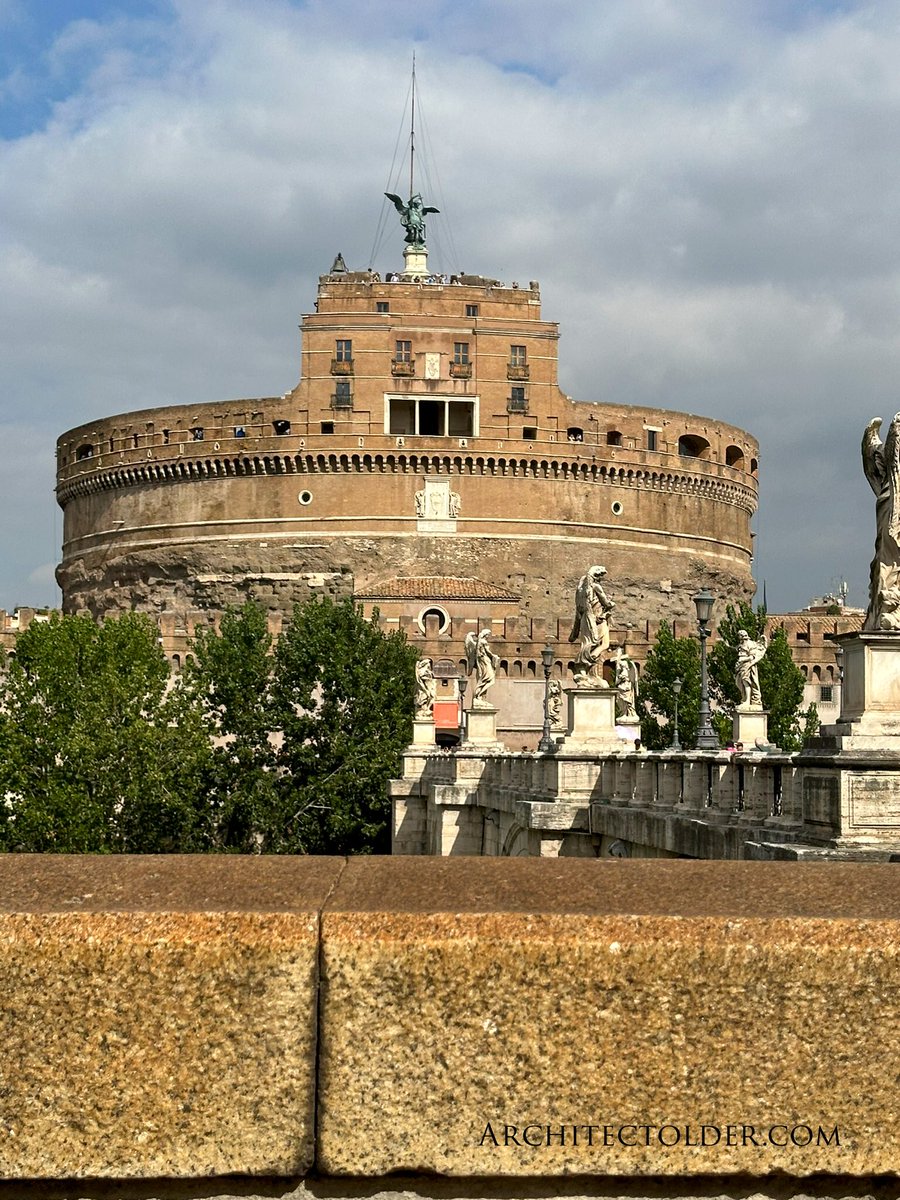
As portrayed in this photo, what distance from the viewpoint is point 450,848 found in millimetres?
30000

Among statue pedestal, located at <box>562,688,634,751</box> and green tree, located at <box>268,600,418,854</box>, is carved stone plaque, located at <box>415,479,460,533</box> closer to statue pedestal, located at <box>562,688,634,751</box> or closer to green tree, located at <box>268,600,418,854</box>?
green tree, located at <box>268,600,418,854</box>

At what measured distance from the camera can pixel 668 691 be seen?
163ft

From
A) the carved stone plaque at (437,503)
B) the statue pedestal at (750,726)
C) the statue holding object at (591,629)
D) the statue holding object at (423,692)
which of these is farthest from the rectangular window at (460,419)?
the statue holding object at (591,629)

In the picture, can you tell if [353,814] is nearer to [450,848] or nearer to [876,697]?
[450,848]

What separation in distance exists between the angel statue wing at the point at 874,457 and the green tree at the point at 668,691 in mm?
37856

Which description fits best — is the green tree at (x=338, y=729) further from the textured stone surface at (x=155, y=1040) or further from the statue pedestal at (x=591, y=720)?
the textured stone surface at (x=155, y=1040)

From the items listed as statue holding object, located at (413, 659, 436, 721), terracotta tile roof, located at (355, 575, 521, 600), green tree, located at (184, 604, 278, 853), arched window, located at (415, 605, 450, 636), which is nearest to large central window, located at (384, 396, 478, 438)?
terracotta tile roof, located at (355, 575, 521, 600)

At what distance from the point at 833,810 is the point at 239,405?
192 feet

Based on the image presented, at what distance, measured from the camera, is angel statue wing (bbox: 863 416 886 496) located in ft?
29.5

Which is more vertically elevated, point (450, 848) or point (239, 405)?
point (239, 405)

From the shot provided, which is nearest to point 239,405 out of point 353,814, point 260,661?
point 260,661

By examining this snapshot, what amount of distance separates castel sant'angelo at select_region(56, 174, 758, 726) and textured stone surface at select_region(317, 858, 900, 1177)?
57.7m

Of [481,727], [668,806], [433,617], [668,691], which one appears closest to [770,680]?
[668,691]

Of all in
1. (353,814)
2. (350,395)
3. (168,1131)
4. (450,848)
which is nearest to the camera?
(168,1131)
